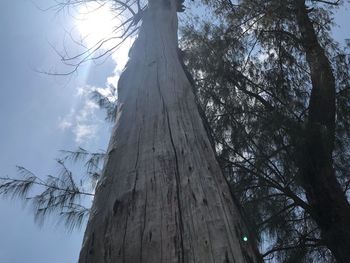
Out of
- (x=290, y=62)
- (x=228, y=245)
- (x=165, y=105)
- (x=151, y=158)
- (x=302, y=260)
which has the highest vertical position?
(x=290, y=62)

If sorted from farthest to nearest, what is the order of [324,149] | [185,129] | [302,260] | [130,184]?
[302,260], [324,149], [185,129], [130,184]

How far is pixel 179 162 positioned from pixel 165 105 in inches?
14.6

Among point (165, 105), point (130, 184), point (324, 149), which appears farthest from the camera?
point (324, 149)

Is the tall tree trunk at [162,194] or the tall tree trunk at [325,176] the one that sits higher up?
the tall tree trunk at [325,176]

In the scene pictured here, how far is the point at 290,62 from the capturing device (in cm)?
494

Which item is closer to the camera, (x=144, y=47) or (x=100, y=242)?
(x=100, y=242)

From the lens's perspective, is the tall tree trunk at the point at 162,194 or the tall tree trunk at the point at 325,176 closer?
the tall tree trunk at the point at 162,194

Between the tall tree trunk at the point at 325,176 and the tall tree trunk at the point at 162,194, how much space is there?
88.8 inches

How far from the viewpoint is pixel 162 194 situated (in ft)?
3.43

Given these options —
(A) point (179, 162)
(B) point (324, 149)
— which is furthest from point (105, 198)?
(B) point (324, 149)

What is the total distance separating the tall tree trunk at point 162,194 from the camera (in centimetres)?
90

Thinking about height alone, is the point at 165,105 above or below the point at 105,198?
above

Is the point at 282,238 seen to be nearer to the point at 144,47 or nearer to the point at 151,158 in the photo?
the point at 144,47

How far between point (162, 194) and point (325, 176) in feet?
9.89
